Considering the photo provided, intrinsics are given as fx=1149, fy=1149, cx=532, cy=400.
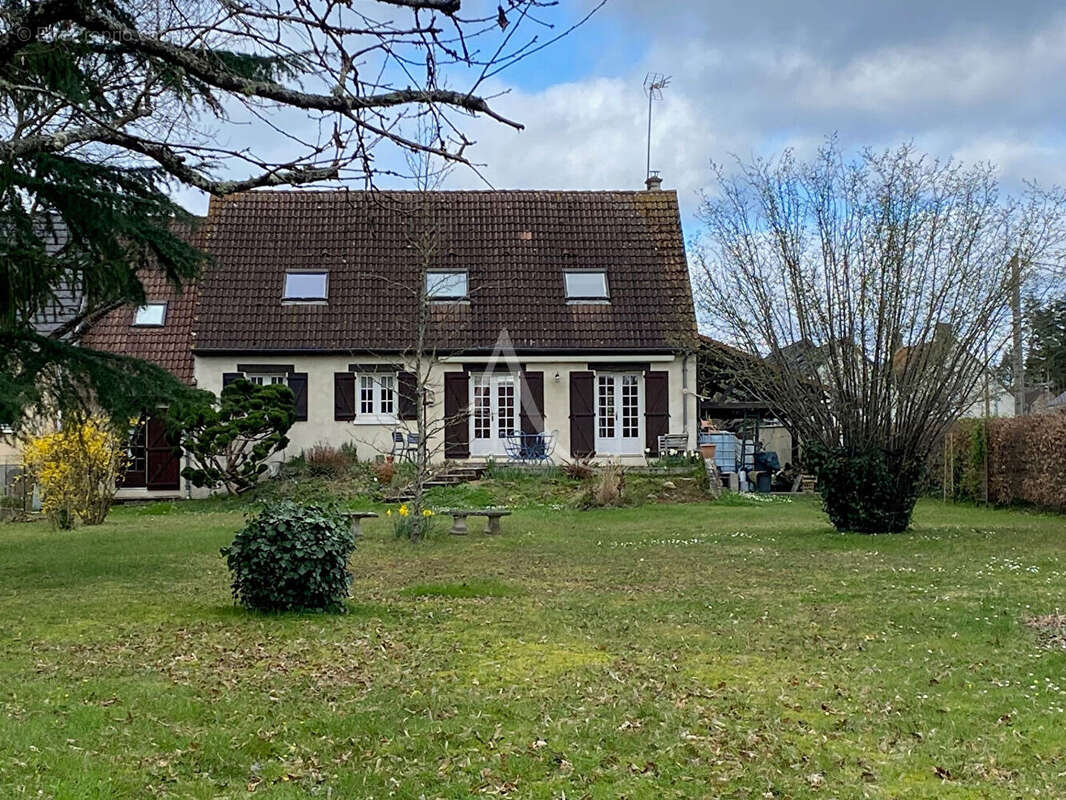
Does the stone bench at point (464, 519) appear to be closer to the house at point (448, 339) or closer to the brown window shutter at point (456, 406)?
the house at point (448, 339)

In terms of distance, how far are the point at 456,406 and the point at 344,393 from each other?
2749 mm

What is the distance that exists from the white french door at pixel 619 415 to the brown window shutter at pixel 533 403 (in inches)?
55.5

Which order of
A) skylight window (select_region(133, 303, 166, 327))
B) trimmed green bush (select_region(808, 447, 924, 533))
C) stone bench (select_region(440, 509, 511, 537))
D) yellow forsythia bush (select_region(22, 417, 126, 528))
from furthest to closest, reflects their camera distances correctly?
skylight window (select_region(133, 303, 166, 327)) → yellow forsythia bush (select_region(22, 417, 126, 528)) → stone bench (select_region(440, 509, 511, 537)) → trimmed green bush (select_region(808, 447, 924, 533))

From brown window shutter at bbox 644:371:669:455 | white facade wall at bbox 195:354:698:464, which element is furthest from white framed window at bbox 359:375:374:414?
brown window shutter at bbox 644:371:669:455

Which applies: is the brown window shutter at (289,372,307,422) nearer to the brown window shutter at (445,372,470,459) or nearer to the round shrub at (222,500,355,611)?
the brown window shutter at (445,372,470,459)

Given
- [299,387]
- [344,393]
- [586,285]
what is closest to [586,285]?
[586,285]

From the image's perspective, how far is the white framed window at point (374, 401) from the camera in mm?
28234

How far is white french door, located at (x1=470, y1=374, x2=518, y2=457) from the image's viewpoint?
2847 cm

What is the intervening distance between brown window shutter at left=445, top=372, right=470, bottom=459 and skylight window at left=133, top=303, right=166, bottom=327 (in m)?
7.51

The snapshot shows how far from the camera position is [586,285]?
29531mm

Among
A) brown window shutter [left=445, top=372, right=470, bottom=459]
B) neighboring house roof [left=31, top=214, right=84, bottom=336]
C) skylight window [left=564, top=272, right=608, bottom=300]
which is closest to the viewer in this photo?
neighboring house roof [left=31, top=214, right=84, bottom=336]

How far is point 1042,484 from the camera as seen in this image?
22.0 metres

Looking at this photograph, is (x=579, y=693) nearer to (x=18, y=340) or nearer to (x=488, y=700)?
(x=488, y=700)

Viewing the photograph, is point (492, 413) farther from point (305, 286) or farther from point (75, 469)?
point (75, 469)
